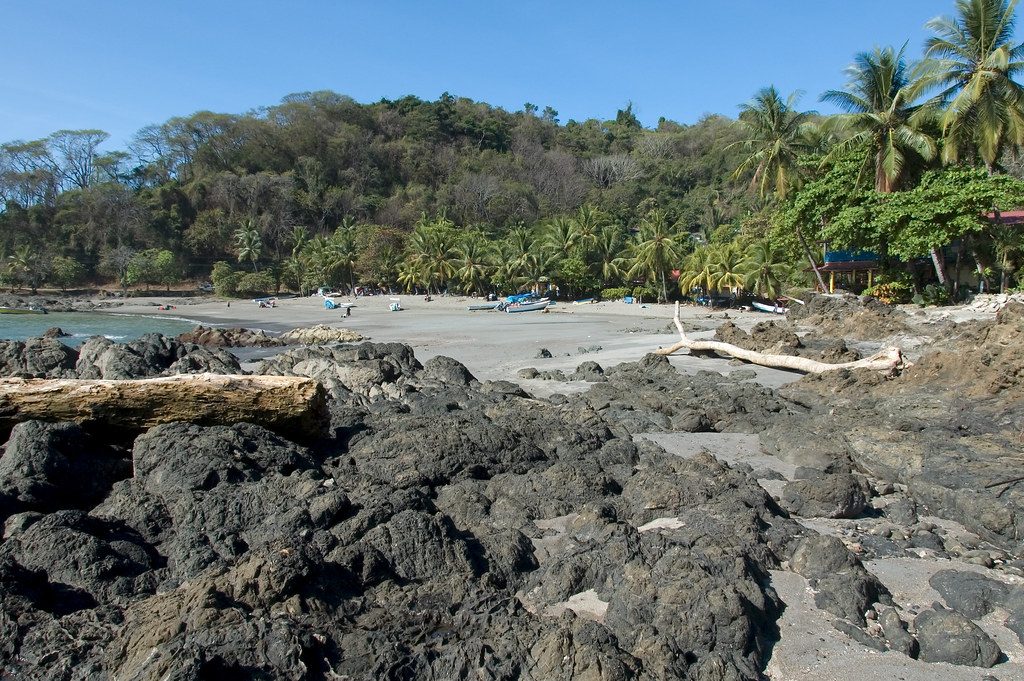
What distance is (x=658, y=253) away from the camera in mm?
48906

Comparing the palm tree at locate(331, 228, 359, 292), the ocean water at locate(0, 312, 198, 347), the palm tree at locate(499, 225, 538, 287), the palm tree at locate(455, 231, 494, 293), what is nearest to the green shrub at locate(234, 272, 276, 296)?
the palm tree at locate(331, 228, 359, 292)

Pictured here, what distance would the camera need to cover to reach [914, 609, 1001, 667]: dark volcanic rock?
14.7ft

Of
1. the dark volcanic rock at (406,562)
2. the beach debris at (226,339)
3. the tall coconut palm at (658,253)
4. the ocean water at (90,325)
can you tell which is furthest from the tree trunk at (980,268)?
the ocean water at (90,325)

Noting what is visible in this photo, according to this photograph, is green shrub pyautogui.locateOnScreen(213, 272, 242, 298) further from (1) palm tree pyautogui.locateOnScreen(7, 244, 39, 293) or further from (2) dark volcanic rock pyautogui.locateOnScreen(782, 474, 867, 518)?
(2) dark volcanic rock pyautogui.locateOnScreen(782, 474, 867, 518)

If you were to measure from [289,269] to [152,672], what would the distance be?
7402cm

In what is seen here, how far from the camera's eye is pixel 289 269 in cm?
7381

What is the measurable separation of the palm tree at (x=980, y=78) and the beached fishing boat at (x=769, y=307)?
45.5ft

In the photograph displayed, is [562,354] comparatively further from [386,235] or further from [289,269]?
[289,269]

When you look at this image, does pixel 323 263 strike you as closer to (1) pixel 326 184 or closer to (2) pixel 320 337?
(1) pixel 326 184

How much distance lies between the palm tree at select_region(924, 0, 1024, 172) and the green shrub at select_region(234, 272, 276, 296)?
61.9 meters

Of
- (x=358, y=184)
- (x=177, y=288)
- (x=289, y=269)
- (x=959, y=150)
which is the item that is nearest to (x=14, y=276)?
(x=177, y=288)

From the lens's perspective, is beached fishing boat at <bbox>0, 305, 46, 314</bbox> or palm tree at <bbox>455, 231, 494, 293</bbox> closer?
beached fishing boat at <bbox>0, 305, 46, 314</bbox>

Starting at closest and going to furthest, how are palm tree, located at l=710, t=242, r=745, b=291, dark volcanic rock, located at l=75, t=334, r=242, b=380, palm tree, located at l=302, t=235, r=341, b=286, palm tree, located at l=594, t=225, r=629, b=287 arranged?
dark volcanic rock, located at l=75, t=334, r=242, b=380 → palm tree, located at l=710, t=242, r=745, b=291 → palm tree, located at l=594, t=225, r=629, b=287 → palm tree, located at l=302, t=235, r=341, b=286

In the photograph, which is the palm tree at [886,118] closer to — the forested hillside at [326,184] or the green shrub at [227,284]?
the forested hillside at [326,184]
